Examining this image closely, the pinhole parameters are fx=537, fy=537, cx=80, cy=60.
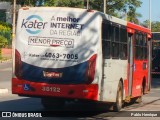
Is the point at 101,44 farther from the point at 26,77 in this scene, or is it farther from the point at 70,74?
the point at 26,77

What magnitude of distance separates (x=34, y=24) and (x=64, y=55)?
1306 millimetres

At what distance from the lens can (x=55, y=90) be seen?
14.8m

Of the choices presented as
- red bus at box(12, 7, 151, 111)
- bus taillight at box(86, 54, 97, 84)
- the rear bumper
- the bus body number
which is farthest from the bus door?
the bus body number

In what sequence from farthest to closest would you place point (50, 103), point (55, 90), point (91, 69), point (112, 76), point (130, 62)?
point (130, 62)
point (50, 103)
point (112, 76)
point (55, 90)
point (91, 69)

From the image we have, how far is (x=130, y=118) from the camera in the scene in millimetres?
15094

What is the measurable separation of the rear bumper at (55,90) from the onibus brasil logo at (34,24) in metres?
1.48

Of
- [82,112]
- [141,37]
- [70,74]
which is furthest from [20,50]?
[141,37]

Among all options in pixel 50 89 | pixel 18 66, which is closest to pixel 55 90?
pixel 50 89

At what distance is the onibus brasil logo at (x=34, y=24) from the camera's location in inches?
605

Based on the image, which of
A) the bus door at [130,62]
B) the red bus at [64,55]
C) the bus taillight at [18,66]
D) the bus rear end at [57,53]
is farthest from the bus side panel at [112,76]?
the bus taillight at [18,66]

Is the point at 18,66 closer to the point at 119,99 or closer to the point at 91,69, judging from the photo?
the point at 91,69

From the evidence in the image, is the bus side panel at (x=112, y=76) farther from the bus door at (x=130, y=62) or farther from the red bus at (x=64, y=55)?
the bus door at (x=130, y=62)

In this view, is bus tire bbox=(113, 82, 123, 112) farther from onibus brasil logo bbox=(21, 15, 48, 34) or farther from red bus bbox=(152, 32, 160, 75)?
red bus bbox=(152, 32, 160, 75)

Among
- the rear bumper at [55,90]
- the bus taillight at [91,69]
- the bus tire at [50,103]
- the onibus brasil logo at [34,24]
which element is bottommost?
the bus tire at [50,103]
